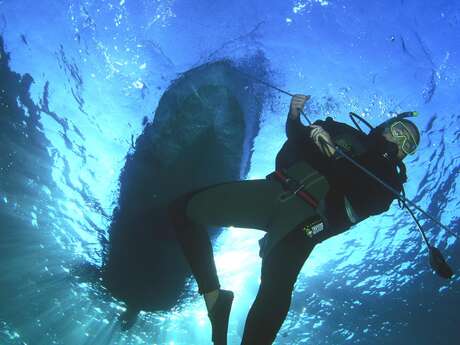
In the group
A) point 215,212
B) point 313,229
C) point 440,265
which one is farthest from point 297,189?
point 440,265

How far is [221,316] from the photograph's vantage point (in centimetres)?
289

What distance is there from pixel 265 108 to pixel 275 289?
6.18m

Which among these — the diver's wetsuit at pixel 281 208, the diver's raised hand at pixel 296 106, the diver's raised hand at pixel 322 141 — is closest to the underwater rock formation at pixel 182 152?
the diver's raised hand at pixel 296 106

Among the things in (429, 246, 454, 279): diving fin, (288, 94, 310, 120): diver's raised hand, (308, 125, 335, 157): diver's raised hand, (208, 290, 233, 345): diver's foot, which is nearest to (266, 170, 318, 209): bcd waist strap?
(308, 125, 335, 157): diver's raised hand

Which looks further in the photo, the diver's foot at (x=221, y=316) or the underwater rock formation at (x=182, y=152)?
the underwater rock formation at (x=182, y=152)

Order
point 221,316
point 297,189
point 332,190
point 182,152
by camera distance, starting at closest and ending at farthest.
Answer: point 221,316
point 297,189
point 332,190
point 182,152

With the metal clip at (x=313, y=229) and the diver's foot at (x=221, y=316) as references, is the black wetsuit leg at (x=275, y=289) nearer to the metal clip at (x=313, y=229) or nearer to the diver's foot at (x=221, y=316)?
the metal clip at (x=313, y=229)

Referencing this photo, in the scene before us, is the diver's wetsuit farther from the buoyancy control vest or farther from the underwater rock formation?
the underwater rock formation

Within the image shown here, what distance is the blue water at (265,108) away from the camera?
23.5ft

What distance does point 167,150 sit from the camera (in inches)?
365

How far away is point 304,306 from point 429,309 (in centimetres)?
726

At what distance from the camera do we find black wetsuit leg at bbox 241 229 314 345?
102 inches

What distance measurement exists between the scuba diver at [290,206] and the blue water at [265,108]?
439 cm

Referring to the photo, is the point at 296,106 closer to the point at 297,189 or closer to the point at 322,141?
the point at 322,141
